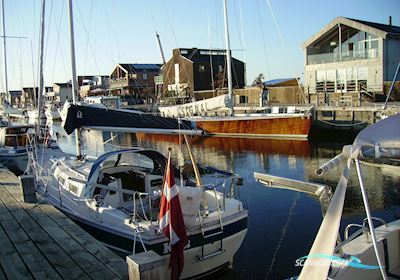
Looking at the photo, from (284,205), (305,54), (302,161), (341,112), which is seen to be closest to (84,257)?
(284,205)

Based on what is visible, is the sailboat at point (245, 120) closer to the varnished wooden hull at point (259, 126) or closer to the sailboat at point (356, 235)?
the varnished wooden hull at point (259, 126)

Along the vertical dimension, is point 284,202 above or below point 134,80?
below

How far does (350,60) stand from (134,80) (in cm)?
4692

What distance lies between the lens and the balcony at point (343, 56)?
3694cm

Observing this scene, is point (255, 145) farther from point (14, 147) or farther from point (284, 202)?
point (14, 147)

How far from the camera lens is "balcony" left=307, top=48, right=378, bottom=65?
3694 cm

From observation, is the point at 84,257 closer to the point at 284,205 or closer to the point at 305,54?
the point at 284,205

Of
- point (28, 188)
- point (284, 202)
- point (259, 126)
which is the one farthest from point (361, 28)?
point (28, 188)

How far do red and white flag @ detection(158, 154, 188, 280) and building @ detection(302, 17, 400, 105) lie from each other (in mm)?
27773

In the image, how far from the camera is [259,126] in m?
31.6

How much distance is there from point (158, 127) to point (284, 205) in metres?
5.40

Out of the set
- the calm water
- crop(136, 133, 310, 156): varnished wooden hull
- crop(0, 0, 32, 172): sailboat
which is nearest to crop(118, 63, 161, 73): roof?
crop(136, 133, 310, 156): varnished wooden hull

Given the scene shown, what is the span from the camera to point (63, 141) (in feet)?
111

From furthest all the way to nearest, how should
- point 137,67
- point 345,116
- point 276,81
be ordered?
point 137,67
point 276,81
point 345,116
